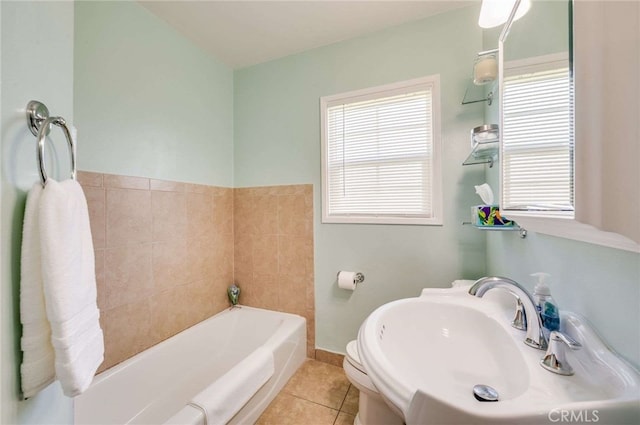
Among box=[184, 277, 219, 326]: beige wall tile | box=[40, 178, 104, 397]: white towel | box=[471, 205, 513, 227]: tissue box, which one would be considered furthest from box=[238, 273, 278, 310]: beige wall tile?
box=[471, 205, 513, 227]: tissue box

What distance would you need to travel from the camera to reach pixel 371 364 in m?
0.60

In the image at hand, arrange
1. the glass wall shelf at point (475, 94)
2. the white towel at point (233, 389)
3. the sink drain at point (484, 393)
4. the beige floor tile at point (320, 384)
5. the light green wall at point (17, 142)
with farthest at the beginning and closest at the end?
the beige floor tile at point (320, 384) → the glass wall shelf at point (475, 94) → the white towel at point (233, 389) → the sink drain at point (484, 393) → the light green wall at point (17, 142)

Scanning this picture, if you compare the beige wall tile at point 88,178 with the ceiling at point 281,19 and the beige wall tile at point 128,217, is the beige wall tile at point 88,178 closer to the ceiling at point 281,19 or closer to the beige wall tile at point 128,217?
the beige wall tile at point 128,217

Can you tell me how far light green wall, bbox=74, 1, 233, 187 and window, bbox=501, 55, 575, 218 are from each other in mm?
1868

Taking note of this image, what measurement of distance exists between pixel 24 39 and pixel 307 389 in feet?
6.44

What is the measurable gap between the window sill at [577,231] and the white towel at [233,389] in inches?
52.4

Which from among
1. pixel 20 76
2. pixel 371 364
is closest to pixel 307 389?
pixel 371 364

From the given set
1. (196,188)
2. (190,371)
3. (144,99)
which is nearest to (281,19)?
(144,99)

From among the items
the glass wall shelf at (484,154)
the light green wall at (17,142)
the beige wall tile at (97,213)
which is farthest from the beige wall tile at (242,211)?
the glass wall shelf at (484,154)

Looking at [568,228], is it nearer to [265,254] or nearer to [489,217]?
[489,217]

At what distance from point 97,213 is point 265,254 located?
1.10m

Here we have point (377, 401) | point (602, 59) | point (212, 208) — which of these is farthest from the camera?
point (212, 208)

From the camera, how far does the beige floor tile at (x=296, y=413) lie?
132cm

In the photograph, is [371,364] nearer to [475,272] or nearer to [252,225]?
[475,272]
